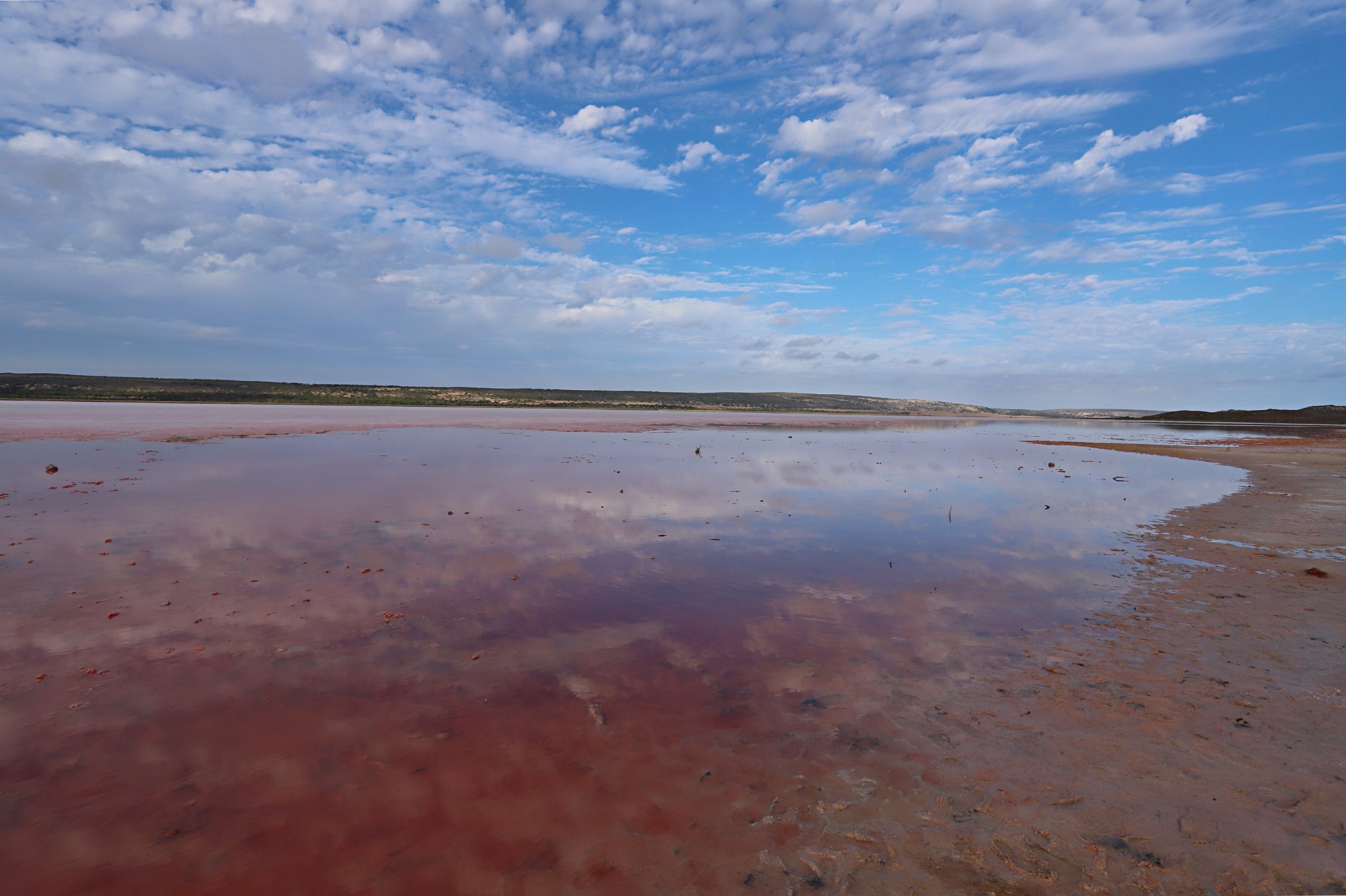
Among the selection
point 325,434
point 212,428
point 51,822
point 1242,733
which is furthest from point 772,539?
point 212,428

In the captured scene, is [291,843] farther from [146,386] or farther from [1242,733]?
[146,386]

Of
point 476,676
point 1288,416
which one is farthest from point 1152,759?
point 1288,416

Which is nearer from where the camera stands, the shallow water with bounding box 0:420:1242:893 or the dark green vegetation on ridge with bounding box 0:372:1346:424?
the shallow water with bounding box 0:420:1242:893

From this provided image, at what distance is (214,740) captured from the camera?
4.95m

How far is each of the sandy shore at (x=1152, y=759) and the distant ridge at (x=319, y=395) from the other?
12017 centimetres

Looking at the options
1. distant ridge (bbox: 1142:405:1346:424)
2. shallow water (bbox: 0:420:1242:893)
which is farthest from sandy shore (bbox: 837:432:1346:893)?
distant ridge (bbox: 1142:405:1346:424)

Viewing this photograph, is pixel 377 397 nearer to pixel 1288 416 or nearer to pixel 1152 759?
pixel 1152 759

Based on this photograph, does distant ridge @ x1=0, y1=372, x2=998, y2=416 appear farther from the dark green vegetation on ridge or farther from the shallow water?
the shallow water

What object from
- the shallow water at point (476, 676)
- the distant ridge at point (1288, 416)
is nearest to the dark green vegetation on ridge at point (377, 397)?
the distant ridge at point (1288, 416)

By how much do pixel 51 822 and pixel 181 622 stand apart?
387 cm

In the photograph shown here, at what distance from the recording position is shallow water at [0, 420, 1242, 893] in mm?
3906

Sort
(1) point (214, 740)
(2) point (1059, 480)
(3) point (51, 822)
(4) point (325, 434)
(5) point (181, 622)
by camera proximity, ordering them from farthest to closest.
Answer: (4) point (325, 434)
(2) point (1059, 480)
(5) point (181, 622)
(1) point (214, 740)
(3) point (51, 822)

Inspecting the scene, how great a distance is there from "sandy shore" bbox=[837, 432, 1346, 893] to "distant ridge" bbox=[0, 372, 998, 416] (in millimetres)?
120171

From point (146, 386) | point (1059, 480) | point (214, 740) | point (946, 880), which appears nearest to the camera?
point (946, 880)
